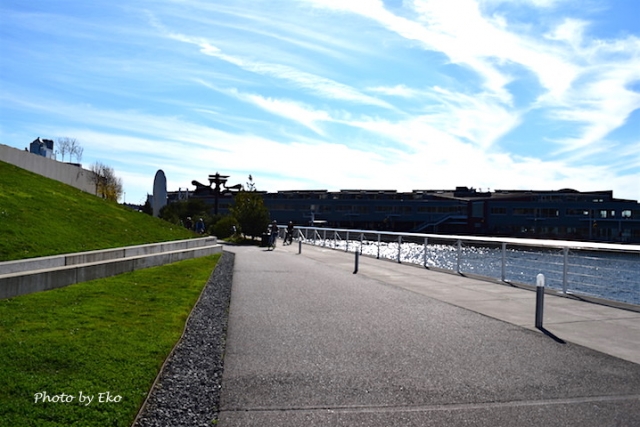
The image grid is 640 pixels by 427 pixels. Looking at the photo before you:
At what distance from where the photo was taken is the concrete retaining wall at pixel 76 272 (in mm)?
9875

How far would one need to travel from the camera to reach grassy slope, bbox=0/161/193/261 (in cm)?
1365

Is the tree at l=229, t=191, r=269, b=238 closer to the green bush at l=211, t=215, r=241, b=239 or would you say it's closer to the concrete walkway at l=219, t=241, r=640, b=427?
the green bush at l=211, t=215, r=241, b=239

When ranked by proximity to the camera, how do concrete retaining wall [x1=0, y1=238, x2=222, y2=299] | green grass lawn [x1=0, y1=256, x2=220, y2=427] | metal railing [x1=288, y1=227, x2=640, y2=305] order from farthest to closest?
metal railing [x1=288, y1=227, x2=640, y2=305], concrete retaining wall [x1=0, y1=238, x2=222, y2=299], green grass lawn [x1=0, y1=256, x2=220, y2=427]

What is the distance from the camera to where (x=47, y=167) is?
30.1 meters

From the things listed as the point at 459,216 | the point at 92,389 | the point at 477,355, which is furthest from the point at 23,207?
the point at 459,216

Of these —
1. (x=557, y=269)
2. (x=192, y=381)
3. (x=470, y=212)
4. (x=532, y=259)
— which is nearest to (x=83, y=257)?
(x=192, y=381)

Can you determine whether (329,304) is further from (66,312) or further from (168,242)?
(168,242)

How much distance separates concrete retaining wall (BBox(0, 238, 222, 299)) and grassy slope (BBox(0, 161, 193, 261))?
818 mm

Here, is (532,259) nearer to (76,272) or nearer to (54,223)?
(76,272)

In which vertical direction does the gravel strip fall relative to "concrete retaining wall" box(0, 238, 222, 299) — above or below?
below

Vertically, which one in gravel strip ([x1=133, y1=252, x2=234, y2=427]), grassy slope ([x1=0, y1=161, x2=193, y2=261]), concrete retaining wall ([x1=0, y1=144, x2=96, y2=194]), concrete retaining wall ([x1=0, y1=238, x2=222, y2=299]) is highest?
concrete retaining wall ([x1=0, y1=144, x2=96, y2=194])

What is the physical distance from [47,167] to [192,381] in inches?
1084

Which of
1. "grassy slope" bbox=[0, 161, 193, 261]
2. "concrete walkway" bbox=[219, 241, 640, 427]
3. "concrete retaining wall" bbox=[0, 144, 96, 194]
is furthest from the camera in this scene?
"concrete retaining wall" bbox=[0, 144, 96, 194]

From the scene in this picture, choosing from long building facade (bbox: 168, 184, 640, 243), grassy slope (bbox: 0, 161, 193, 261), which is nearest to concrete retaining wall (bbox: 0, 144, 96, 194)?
grassy slope (bbox: 0, 161, 193, 261)
